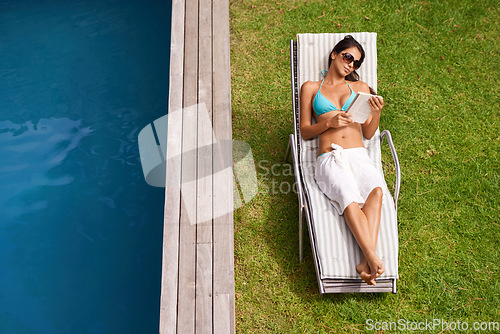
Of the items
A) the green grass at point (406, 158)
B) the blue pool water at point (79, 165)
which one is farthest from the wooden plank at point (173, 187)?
the blue pool water at point (79, 165)

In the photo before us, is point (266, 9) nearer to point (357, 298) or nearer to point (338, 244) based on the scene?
point (338, 244)

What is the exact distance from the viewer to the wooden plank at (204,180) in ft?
9.84

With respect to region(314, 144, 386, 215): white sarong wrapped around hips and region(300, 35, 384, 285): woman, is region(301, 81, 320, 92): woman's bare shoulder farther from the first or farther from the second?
region(314, 144, 386, 215): white sarong wrapped around hips

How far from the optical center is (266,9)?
502 cm

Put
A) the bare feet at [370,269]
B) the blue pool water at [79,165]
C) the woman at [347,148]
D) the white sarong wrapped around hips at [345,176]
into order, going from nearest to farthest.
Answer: the bare feet at [370,269] < the woman at [347,148] < the white sarong wrapped around hips at [345,176] < the blue pool water at [79,165]

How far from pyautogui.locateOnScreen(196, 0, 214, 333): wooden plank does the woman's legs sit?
→ 1.17 metres

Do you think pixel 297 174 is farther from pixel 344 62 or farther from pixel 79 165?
pixel 79 165

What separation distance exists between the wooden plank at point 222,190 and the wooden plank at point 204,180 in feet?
0.16

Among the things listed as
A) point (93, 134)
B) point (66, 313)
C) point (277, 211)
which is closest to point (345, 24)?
point (277, 211)

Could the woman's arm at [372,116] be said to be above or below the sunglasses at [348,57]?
below

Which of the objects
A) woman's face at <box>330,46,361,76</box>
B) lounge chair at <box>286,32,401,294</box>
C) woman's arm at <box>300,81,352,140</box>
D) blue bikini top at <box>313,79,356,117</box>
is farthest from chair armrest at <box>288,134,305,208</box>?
woman's face at <box>330,46,361,76</box>

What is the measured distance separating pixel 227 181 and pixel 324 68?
1435 mm

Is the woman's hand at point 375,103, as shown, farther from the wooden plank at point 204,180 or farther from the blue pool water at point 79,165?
the blue pool water at point 79,165

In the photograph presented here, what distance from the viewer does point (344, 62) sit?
11.2 feet
